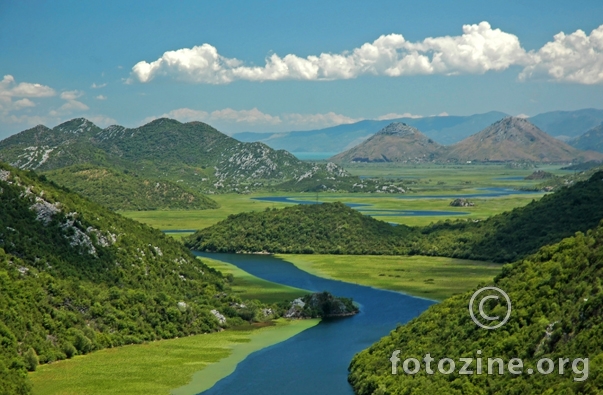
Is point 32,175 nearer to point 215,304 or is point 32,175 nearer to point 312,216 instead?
point 215,304

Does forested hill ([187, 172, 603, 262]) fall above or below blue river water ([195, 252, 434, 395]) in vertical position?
above

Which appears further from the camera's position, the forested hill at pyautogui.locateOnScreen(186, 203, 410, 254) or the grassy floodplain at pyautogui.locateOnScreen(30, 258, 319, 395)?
the forested hill at pyautogui.locateOnScreen(186, 203, 410, 254)

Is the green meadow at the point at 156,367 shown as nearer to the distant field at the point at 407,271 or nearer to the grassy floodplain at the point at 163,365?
the grassy floodplain at the point at 163,365

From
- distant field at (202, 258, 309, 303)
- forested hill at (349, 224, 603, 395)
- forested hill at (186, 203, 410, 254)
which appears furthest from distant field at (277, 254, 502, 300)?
forested hill at (349, 224, 603, 395)

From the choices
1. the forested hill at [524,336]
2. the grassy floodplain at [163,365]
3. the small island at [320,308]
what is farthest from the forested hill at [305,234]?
the forested hill at [524,336]

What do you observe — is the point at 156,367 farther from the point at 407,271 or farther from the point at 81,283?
the point at 407,271

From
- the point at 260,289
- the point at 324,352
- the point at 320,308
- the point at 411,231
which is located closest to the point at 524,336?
the point at 324,352

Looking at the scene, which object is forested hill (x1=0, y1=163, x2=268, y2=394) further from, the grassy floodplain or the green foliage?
the grassy floodplain
